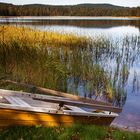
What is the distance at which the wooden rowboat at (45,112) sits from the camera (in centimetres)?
602

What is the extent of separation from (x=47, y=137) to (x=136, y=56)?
10.8m

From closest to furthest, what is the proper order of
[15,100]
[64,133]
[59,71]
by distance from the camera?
[64,133]
[15,100]
[59,71]

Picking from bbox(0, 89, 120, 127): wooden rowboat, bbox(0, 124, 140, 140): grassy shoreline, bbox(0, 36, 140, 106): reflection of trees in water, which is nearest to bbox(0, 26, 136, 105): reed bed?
bbox(0, 36, 140, 106): reflection of trees in water

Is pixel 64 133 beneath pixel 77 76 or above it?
above

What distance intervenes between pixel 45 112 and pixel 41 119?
162 mm

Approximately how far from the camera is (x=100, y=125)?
22.6ft

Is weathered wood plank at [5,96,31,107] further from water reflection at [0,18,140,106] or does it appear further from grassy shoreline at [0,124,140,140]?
water reflection at [0,18,140,106]

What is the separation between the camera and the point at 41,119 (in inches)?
248

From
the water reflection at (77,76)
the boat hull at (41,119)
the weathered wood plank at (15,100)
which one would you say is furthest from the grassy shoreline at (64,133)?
the water reflection at (77,76)

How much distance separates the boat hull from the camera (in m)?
6.00

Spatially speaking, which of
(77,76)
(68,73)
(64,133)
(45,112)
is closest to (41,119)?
(45,112)

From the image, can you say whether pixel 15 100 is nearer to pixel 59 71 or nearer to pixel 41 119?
pixel 41 119

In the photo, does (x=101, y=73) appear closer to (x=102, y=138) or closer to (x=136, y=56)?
(x=102, y=138)

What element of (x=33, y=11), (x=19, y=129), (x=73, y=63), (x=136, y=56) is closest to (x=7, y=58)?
(x=73, y=63)
